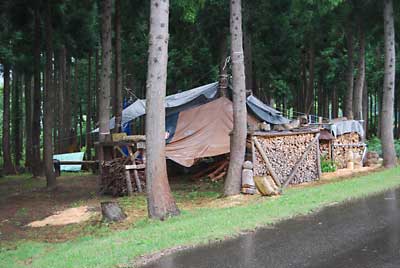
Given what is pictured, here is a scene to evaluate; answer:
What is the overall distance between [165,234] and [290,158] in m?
7.71

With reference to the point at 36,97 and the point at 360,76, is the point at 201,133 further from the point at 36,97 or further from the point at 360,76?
the point at 360,76

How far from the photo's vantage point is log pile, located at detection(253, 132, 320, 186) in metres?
14.2

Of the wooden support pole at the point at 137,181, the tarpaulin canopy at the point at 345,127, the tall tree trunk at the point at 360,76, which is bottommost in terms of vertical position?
the wooden support pole at the point at 137,181

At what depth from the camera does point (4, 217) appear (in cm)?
1309

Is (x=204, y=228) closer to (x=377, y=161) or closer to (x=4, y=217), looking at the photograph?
(x=4, y=217)

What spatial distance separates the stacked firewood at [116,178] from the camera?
15.4 m

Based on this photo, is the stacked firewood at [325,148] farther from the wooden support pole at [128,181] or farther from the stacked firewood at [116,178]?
the wooden support pole at [128,181]

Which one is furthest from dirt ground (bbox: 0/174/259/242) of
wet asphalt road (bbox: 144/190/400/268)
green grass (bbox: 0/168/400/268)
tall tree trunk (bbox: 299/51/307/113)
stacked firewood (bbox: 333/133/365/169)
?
tall tree trunk (bbox: 299/51/307/113)

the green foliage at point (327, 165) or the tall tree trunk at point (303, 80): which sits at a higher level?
the tall tree trunk at point (303, 80)

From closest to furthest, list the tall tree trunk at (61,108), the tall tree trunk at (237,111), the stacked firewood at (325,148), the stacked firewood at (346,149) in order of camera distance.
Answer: the tall tree trunk at (237,111) < the stacked firewood at (325,148) < the stacked firewood at (346,149) < the tall tree trunk at (61,108)

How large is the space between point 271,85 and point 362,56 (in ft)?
37.8

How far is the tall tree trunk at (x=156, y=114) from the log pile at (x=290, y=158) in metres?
4.28

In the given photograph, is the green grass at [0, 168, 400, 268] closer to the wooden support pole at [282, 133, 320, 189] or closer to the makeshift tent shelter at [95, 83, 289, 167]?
the wooden support pole at [282, 133, 320, 189]

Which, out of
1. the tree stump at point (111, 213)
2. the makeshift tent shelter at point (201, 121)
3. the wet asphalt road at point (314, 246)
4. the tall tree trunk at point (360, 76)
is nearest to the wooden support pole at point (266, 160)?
the makeshift tent shelter at point (201, 121)
